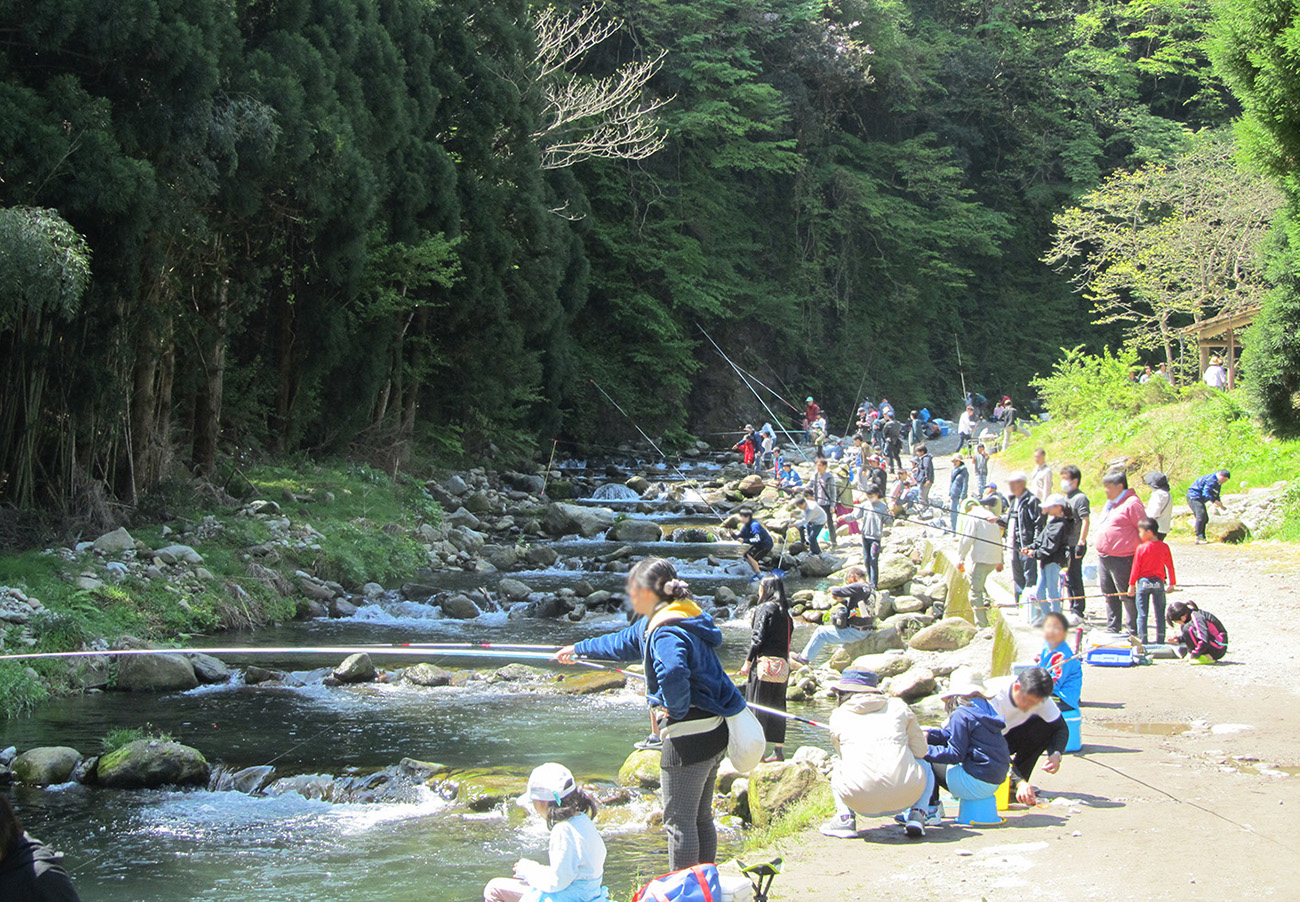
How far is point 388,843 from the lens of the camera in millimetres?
7465

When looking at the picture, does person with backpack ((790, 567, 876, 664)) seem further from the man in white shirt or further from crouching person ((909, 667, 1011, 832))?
crouching person ((909, 667, 1011, 832))

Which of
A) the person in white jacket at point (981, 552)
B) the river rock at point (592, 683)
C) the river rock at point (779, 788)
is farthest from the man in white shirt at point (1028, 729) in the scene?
the person in white jacket at point (981, 552)

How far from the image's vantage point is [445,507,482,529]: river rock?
22.3m

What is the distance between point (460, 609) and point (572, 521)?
7594 mm

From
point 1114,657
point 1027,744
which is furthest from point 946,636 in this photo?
point 1027,744

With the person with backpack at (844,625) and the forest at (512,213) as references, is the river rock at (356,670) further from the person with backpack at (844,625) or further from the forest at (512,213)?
the forest at (512,213)

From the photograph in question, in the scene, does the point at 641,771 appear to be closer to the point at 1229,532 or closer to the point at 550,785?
the point at 550,785

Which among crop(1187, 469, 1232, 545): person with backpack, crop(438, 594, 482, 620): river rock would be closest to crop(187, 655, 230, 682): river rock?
crop(438, 594, 482, 620): river rock

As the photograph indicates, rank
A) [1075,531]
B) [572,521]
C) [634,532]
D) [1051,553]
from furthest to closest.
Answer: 1. [572,521]
2. [634,532]
3. [1075,531]
4. [1051,553]

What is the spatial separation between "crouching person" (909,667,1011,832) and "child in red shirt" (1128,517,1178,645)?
4153 millimetres

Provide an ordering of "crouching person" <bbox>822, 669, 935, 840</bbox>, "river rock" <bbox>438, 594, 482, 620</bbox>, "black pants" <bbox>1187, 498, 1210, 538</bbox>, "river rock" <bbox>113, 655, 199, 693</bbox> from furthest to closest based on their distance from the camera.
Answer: "black pants" <bbox>1187, 498, 1210, 538</bbox> → "river rock" <bbox>438, 594, 482, 620</bbox> → "river rock" <bbox>113, 655, 199, 693</bbox> → "crouching person" <bbox>822, 669, 935, 840</bbox>

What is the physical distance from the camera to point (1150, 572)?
9.75 metres

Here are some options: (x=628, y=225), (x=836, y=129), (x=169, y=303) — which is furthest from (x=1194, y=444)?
(x=836, y=129)

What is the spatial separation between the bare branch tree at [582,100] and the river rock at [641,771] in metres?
19.5
